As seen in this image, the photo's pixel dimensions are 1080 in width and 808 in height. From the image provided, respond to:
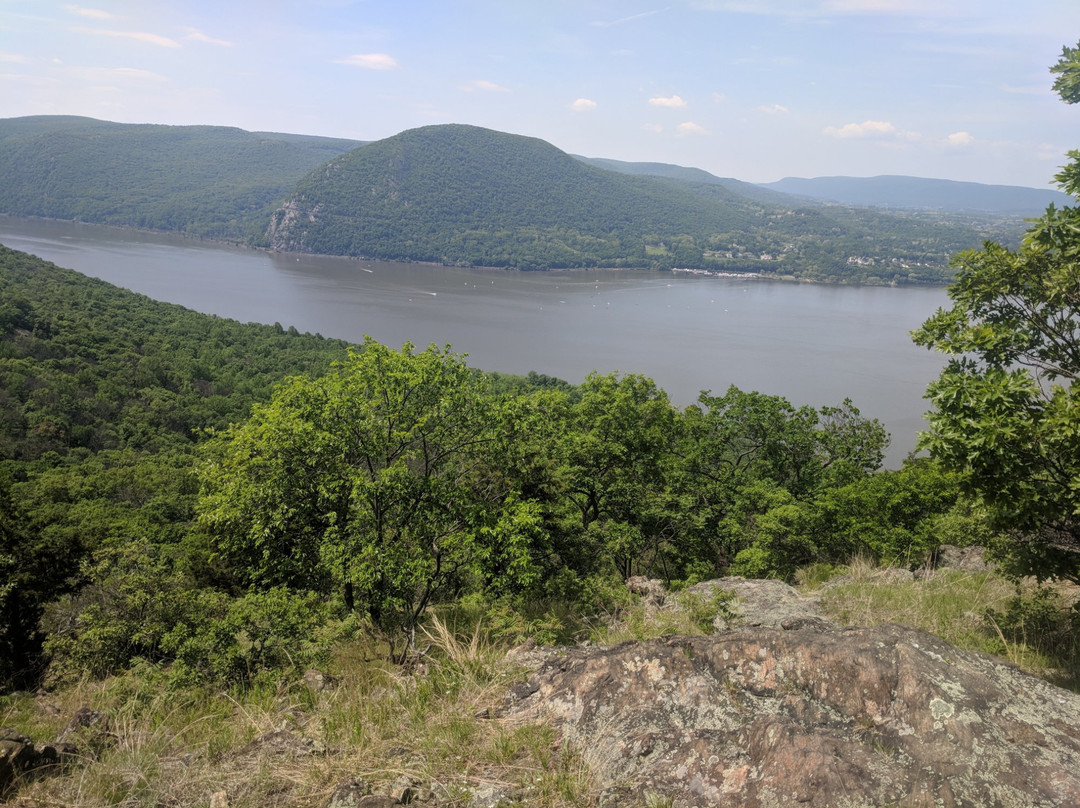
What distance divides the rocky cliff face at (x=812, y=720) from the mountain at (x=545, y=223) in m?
131

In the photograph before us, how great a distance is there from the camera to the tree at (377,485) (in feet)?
19.7

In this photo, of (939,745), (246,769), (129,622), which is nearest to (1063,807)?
(939,745)

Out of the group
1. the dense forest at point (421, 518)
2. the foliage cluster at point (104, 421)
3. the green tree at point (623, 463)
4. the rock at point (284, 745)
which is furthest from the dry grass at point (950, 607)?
the foliage cluster at point (104, 421)

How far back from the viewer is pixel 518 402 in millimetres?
7043

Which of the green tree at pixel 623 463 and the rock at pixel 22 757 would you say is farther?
the green tree at pixel 623 463

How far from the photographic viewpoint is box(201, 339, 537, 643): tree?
19.7 feet

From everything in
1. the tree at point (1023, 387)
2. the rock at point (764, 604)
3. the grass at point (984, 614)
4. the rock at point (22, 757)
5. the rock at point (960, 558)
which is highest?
the tree at point (1023, 387)

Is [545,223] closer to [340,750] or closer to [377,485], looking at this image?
[377,485]

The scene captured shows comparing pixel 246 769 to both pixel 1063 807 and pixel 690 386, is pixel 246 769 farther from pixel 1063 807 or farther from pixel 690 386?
Answer: pixel 690 386

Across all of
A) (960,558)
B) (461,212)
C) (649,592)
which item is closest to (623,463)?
(960,558)

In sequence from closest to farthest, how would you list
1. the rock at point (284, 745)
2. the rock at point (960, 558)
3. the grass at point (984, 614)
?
the rock at point (284, 745) → the grass at point (984, 614) → the rock at point (960, 558)

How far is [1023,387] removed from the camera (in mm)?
3791

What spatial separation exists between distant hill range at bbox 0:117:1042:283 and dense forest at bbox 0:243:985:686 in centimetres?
12108

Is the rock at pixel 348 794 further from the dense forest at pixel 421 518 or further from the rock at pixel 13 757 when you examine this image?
the dense forest at pixel 421 518
